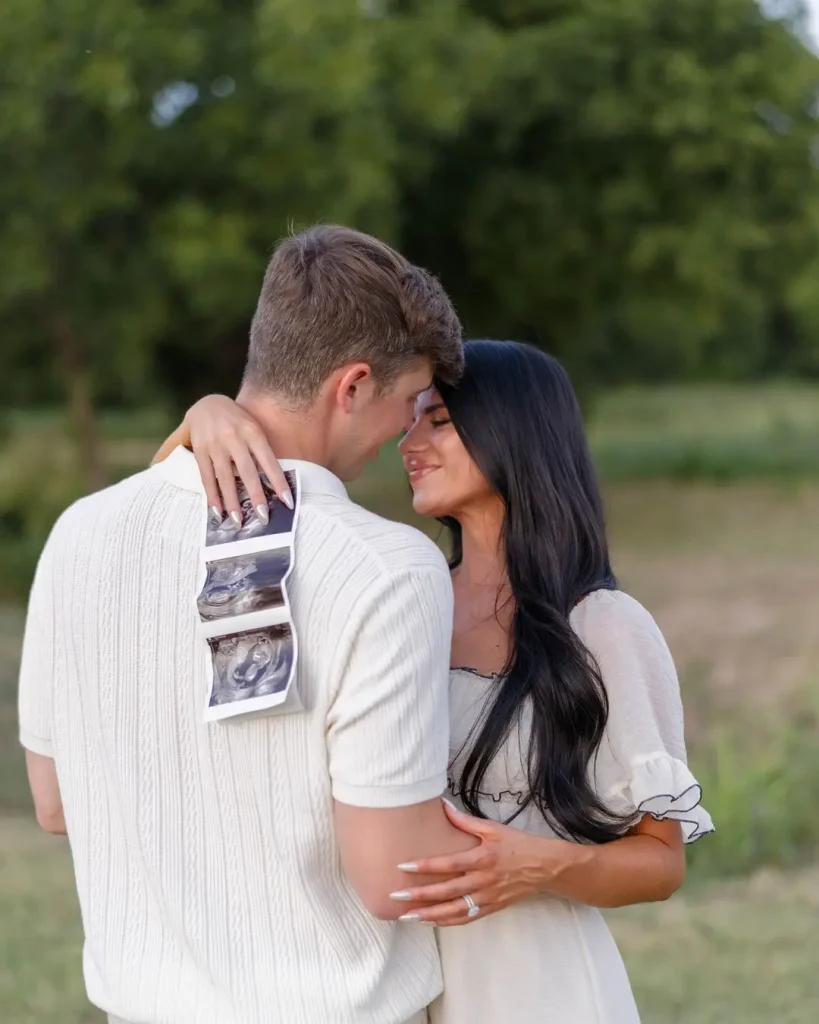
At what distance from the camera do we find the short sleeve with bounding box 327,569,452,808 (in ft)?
5.27

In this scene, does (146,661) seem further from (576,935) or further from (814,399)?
(814,399)

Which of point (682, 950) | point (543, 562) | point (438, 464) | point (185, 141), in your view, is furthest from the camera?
point (185, 141)

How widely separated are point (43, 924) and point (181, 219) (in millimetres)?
9040

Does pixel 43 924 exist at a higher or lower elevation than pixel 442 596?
lower

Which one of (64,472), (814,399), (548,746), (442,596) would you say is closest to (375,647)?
(442,596)

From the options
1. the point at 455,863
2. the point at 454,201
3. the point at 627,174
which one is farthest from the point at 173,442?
the point at 454,201

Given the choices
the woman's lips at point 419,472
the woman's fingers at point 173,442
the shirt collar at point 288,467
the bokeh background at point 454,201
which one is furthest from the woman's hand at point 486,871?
the bokeh background at point 454,201

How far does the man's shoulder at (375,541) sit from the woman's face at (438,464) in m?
0.81

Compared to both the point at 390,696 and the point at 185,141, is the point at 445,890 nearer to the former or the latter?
the point at 390,696

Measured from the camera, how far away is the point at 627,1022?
2180mm

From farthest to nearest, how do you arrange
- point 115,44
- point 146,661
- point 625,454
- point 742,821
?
point 625,454
point 115,44
point 742,821
point 146,661

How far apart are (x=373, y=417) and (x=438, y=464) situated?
64 centimetres

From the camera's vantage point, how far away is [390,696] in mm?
1605

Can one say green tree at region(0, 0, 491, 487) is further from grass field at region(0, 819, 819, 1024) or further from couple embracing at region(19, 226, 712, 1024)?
couple embracing at region(19, 226, 712, 1024)
